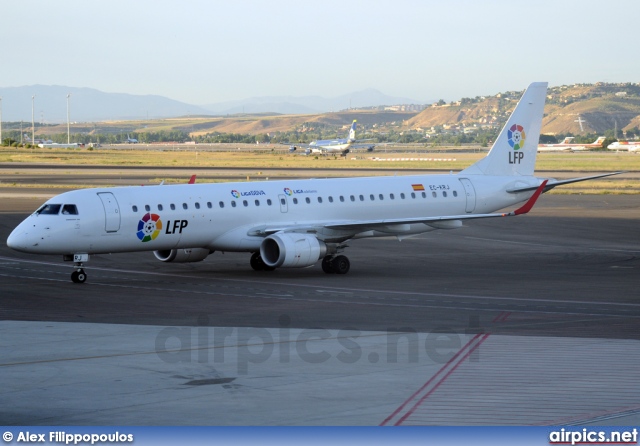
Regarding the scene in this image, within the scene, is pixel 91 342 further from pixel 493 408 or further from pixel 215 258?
pixel 215 258

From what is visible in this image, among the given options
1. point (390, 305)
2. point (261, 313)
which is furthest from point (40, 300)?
point (390, 305)

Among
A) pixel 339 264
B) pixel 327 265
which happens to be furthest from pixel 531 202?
pixel 327 265

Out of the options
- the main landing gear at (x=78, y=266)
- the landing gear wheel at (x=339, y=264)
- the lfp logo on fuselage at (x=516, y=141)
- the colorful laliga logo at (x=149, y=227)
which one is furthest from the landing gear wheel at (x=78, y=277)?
the lfp logo on fuselage at (x=516, y=141)

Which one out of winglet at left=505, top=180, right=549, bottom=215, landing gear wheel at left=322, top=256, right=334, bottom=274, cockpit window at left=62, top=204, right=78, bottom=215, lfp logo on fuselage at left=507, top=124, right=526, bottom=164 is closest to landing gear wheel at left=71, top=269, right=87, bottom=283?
cockpit window at left=62, top=204, right=78, bottom=215

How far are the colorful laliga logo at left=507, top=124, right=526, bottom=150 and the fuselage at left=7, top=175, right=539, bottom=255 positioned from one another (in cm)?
233

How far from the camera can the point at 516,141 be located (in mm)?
46969

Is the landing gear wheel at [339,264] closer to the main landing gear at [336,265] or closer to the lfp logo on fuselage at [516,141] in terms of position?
the main landing gear at [336,265]

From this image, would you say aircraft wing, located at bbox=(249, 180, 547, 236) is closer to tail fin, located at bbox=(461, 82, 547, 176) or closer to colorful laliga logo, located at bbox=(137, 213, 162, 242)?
colorful laliga logo, located at bbox=(137, 213, 162, 242)

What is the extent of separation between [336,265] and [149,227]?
7191 mm

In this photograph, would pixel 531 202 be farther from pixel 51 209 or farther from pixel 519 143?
pixel 51 209

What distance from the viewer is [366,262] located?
43781 millimetres

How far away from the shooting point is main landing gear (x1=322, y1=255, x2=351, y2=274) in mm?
39112

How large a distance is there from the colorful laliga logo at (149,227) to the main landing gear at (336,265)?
257 inches

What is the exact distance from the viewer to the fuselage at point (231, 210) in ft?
116
